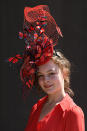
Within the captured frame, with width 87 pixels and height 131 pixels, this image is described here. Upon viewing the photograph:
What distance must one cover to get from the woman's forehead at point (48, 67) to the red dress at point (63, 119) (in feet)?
0.78

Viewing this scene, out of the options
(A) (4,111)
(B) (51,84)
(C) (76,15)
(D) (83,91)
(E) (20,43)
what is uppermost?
(C) (76,15)

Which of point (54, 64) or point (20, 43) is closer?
point (54, 64)

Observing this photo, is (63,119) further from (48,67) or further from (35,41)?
(35,41)

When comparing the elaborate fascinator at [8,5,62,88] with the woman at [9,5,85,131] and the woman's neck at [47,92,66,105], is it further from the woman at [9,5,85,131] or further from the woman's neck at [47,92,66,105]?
the woman's neck at [47,92,66,105]

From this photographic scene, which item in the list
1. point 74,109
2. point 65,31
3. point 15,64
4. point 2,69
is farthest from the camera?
point 2,69

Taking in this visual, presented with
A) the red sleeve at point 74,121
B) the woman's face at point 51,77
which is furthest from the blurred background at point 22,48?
the red sleeve at point 74,121

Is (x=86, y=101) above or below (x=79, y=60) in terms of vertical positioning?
below

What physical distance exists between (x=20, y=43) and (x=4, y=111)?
97 cm

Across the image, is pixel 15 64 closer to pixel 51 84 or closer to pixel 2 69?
pixel 51 84

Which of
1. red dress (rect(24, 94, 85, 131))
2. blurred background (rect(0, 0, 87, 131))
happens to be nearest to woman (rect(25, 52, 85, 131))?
red dress (rect(24, 94, 85, 131))

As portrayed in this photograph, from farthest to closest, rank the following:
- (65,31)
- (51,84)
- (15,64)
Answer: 1. (65,31)
2. (15,64)
3. (51,84)

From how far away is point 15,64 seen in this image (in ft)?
7.06

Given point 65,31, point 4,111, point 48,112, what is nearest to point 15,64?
point 48,112

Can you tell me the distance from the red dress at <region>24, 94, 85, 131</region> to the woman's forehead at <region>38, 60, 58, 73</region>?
0.78 feet
